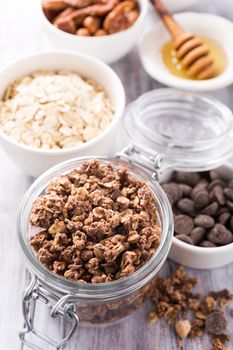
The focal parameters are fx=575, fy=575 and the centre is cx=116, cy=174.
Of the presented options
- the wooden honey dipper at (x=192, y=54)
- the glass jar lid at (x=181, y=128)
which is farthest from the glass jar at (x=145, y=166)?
the wooden honey dipper at (x=192, y=54)

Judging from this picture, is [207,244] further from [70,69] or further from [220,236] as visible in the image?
[70,69]

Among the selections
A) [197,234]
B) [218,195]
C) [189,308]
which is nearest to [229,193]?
[218,195]

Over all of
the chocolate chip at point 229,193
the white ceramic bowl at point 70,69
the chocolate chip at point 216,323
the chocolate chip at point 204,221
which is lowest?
the chocolate chip at point 216,323

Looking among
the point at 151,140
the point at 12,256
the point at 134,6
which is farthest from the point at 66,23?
the point at 12,256

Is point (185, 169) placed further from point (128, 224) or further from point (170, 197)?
point (128, 224)

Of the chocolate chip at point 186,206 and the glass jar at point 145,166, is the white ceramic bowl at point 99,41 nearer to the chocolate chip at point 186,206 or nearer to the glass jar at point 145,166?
the glass jar at point 145,166
